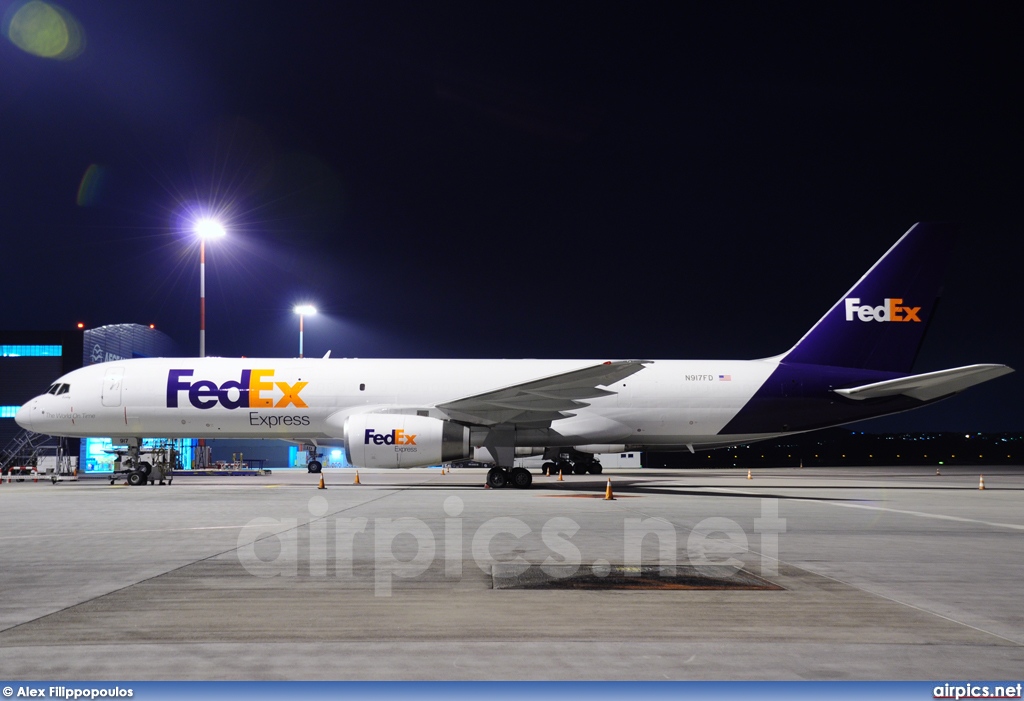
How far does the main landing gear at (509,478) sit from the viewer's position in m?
24.6

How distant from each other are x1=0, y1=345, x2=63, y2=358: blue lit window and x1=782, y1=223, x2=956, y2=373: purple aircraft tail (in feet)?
161

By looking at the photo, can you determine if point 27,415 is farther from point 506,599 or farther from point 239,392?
point 506,599

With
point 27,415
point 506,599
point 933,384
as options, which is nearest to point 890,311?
point 933,384

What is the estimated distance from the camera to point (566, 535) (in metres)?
11.3

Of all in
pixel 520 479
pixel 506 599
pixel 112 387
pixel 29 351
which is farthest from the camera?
pixel 29 351

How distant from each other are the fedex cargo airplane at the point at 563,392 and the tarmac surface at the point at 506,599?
1137 centimetres

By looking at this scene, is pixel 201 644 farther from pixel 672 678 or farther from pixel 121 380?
pixel 121 380

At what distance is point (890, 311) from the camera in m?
27.2

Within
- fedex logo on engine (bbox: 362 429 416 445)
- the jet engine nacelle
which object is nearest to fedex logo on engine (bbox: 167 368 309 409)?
the jet engine nacelle

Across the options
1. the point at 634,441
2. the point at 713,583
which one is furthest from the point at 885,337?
the point at 713,583

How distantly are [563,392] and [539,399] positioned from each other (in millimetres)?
749

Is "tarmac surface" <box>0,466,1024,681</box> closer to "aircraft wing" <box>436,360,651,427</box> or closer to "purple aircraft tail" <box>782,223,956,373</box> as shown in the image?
"aircraft wing" <box>436,360,651,427</box>

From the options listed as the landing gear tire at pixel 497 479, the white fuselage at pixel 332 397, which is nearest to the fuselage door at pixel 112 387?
the white fuselage at pixel 332 397

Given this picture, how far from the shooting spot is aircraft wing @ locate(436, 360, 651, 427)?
22.6 m
